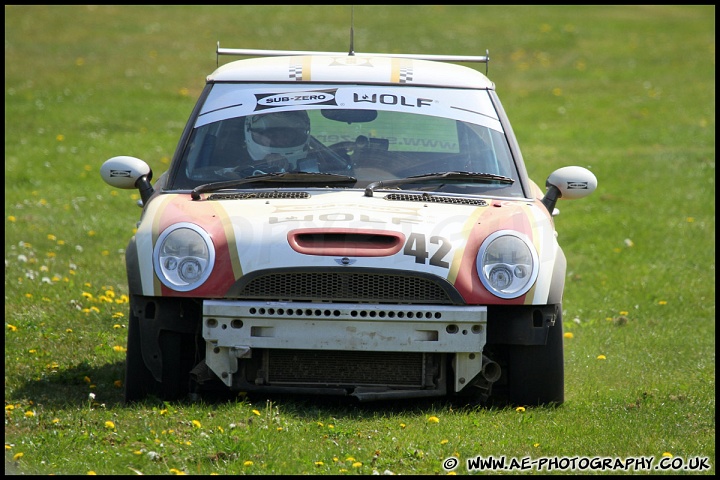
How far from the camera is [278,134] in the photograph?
6.59 metres

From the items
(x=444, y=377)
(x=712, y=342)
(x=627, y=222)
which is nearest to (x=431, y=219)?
(x=444, y=377)

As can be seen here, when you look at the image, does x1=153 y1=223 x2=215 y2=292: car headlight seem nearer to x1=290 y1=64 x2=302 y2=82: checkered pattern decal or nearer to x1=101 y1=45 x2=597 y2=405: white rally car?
x1=101 y1=45 x2=597 y2=405: white rally car

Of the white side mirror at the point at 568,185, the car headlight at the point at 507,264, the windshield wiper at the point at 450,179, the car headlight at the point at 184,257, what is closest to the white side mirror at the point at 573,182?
the white side mirror at the point at 568,185

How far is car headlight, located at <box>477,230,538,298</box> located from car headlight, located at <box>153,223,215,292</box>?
1.33 metres

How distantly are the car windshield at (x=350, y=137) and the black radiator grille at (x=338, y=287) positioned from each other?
0.91 metres

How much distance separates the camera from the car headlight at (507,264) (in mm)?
5520

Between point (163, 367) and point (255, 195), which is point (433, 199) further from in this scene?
point (163, 367)

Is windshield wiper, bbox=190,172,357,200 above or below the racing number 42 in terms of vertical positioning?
above

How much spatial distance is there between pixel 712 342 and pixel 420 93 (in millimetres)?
3112

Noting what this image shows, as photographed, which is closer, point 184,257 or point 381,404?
point 184,257

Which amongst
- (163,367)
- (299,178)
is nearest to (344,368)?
(163,367)

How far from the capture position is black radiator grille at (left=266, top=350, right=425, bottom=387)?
5.59 m

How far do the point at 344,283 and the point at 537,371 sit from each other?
1.14 meters

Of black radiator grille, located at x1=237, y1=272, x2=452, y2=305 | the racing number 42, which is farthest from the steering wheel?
black radiator grille, located at x1=237, y1=272, x2=452, y2=305
